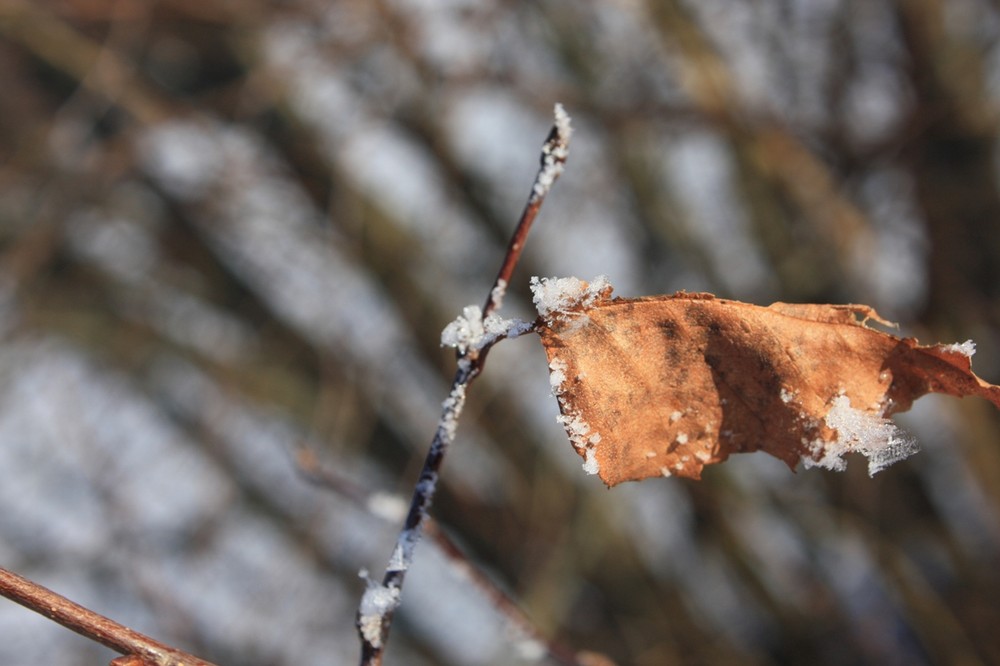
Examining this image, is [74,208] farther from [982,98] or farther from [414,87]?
[982,98]

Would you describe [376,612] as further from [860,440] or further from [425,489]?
[860,440]

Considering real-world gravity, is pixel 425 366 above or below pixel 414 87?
below

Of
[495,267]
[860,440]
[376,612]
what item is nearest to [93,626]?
[376,612]

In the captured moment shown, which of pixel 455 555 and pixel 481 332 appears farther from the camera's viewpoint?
pixel 455 555

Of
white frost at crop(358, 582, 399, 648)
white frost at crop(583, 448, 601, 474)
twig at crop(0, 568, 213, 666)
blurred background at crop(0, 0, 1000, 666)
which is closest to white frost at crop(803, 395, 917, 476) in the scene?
white frost at crop(583, 448, 601, 474)

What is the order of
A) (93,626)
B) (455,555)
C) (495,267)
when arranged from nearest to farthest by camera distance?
(93,626)
(455,555)
(495,267)

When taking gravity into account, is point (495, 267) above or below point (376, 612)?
above

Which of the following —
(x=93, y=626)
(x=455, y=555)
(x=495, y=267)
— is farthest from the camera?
(x=495, y=267)

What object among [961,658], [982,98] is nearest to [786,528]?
[961,658]
